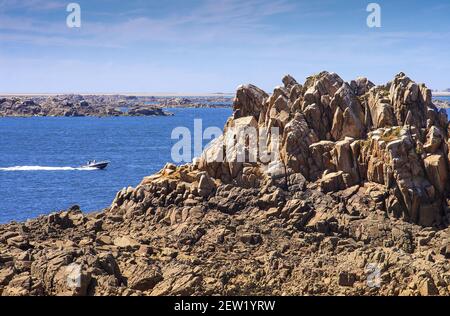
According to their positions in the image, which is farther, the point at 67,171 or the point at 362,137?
the point at 67,171

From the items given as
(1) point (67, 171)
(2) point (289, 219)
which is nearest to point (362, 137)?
(2) point (289, 219)

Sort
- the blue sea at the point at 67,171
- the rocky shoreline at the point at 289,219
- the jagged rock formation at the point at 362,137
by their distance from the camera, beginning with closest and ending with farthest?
the rocky shoreline at the point at 289,219 < the jagged rock formation at the point at 362,137 < the blue sea at the point at 67,171

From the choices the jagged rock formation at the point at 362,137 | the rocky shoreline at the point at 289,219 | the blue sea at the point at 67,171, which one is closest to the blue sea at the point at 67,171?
the blue sea at the point at 67,171

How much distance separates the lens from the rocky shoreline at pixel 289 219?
4678 cm

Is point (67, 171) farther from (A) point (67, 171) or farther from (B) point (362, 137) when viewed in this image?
(B) point (362, 137)

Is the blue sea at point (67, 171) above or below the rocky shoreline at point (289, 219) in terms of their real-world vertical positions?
below

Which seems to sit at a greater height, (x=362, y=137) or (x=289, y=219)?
(x=362, y=137)

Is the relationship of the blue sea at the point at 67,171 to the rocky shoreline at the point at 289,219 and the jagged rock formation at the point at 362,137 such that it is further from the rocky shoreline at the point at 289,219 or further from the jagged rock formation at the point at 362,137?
the jagged rock formation at the point at 362,137

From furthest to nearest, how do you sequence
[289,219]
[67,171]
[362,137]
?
[67,171], [362,137], [289,219]

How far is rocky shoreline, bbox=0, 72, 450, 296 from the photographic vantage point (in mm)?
46781

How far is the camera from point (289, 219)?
5622 centimetres

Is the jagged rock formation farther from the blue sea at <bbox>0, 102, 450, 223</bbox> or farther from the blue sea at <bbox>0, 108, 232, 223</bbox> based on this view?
the blue sea at <bbox>0, 108, 232, 223</bbox>

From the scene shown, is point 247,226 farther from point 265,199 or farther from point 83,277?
point 83,277
